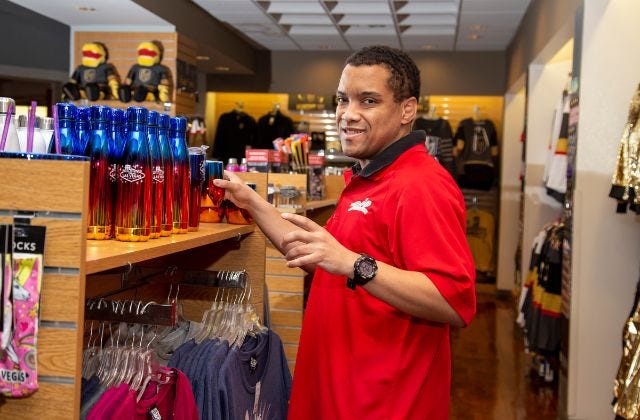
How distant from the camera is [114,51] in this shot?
779cm

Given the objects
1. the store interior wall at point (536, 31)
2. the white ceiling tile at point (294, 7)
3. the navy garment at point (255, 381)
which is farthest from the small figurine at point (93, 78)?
the navy garment at point (255, 381)

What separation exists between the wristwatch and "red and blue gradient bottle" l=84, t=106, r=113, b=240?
20.9 inches

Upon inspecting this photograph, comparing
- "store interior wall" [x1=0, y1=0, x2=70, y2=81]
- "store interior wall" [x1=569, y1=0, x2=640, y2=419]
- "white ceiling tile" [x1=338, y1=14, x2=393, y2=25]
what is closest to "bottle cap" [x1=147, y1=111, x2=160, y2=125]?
"store interior wall" [x1=569, y1=0, x2=640, y2=419]

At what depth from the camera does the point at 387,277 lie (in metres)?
1.70

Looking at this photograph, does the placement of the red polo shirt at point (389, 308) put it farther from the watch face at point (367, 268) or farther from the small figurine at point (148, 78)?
the small figurine at point (148, 78)

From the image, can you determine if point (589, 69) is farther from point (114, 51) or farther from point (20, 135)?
point (114, 51)

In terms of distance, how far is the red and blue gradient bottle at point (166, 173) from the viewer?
175 cm

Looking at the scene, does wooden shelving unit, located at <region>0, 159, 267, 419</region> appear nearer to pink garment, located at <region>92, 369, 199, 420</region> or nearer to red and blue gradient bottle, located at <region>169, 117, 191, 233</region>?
pink garment, located at <region>92, 369, 199, 420</region>

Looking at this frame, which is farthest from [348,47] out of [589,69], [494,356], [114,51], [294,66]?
[589,69]

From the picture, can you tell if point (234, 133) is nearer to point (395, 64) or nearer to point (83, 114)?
point (395, 64)

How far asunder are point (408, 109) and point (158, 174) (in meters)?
0.68

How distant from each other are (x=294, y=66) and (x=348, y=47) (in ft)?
3.08

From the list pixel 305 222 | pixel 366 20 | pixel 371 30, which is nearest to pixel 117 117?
pixel 305 222

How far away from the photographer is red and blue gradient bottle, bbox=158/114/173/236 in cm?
175
